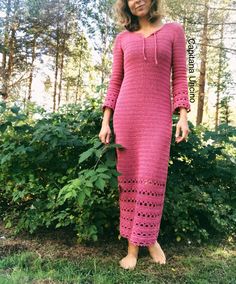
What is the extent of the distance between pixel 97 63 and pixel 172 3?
8.04 meters

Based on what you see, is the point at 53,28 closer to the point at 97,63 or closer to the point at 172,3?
the point at 97,63

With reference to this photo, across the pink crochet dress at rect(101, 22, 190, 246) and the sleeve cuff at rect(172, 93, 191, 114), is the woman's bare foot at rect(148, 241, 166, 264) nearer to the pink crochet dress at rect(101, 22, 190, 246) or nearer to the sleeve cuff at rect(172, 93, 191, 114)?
the pink crochet dress at rect(101, 22, 190, 246)

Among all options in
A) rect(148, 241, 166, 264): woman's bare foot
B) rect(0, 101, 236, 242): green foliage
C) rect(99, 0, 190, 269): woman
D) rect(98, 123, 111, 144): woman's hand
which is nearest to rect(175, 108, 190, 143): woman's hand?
rect(99, 0, 190, 269): woman

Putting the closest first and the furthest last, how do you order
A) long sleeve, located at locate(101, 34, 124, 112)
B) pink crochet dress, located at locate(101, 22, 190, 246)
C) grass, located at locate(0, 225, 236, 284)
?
grass, located at locate(0, 225, 236, 284) → pink crochet dress, located at locate(101, 22, 190, 246) → long sleeve, located at locate(101, 34, 124, 112)

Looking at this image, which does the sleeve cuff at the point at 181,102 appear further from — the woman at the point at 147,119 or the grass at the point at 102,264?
→ the grass at the point at 102,264

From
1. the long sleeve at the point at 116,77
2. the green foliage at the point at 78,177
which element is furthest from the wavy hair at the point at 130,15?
the green foliage at the point at 78,177

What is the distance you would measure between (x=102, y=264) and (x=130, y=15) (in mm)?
1726

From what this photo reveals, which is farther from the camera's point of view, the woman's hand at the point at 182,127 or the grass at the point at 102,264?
the woman's hand at the point at 182,127

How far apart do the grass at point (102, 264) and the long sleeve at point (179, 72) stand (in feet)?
Answer: 3.45

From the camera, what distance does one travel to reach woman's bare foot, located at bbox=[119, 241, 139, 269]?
8.45 feet

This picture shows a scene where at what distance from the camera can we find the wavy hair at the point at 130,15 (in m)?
2.69

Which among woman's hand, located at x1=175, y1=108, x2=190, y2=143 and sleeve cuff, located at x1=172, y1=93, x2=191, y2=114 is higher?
sleeve cuff, located at x1=172, y1=93, x2=191, y2=114

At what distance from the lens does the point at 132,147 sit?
103 inches

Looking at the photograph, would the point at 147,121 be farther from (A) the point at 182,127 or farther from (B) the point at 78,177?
(B) the point at 78,177
